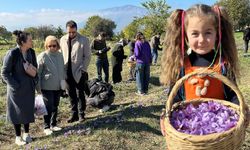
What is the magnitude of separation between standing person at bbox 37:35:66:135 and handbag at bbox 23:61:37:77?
0.50 m

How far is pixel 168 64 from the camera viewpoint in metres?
3.91

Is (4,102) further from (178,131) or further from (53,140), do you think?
(178,131)

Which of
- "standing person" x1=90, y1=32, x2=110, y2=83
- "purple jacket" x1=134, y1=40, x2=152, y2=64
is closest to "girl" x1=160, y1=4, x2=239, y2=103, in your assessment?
"purple jacket" x1=134, y1=40, x2=152, y2=64

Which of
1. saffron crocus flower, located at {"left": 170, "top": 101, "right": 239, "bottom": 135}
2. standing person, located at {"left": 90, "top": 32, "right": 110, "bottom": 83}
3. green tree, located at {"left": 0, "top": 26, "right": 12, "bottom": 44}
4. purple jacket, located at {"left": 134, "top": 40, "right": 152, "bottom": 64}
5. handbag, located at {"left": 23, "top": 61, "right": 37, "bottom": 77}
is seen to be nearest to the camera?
saffron crocus flower, located at {"left": 170, "top": 101, "right": 239, "bottom": 135}

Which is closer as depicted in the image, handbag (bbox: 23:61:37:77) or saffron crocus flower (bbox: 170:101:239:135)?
saffron crocus flower (bbox: 170:101:239:135)

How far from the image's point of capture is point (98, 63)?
14539 mm

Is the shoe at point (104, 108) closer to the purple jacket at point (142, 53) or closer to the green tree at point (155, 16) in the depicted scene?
the purple jacket at point (142, 53)

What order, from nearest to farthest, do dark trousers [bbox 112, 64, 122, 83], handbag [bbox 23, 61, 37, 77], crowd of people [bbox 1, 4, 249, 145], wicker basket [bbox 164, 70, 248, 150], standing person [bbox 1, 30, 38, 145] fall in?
wicker basket [bbox 164, 70, 248, 150] < crowd of people [bbox 1, 4, 249, 145] < standing person [bbox 1, 30, 38, 145] < handbag [bbox 23, 61, 37, 77] < dark trousers [bbox 112, 64, 122, 83]

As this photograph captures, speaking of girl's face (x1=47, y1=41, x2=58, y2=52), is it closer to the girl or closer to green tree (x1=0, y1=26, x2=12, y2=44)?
the girl

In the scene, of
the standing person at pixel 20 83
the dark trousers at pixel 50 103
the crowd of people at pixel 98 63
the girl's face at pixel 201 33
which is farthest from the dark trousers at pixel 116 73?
the girl's face at pixel 201 33

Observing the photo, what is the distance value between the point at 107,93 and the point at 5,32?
4853 cm

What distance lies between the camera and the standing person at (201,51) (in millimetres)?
3613

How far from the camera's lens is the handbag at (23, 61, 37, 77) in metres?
8.00

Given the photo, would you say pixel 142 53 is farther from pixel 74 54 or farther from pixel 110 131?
pixel 110 131
